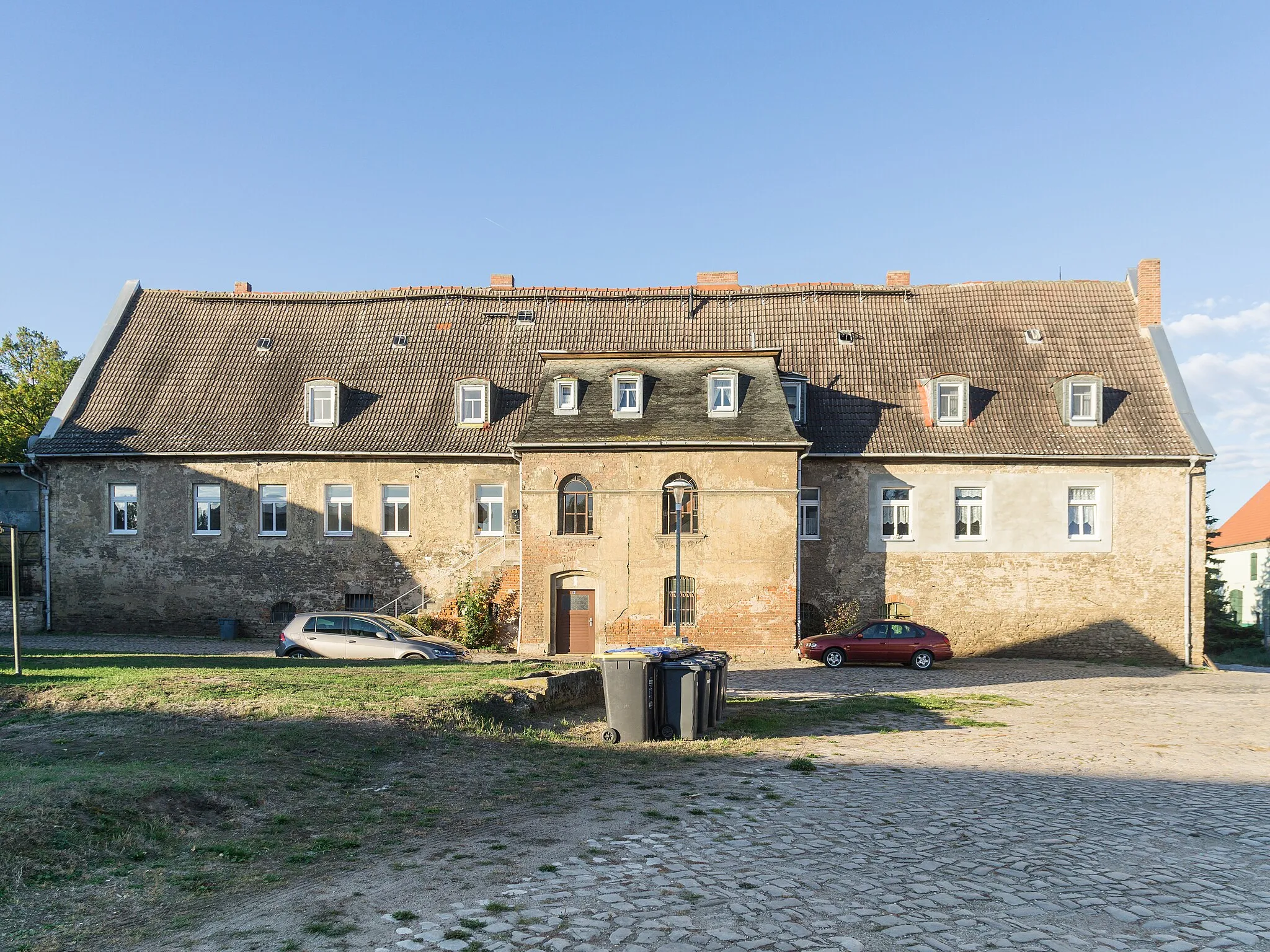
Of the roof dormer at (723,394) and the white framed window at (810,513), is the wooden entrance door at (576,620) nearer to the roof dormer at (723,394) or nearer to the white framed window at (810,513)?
the roof dormer at (723,394)

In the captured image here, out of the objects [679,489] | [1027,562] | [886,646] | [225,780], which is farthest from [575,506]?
[225,780]

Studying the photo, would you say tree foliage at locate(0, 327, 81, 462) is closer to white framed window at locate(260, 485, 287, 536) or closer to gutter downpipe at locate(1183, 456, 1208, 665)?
white framed window at locate(260, 485, 287, 536)

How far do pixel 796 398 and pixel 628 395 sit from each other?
5.61 meters

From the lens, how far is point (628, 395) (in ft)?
92.4

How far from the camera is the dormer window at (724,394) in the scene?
27.7m

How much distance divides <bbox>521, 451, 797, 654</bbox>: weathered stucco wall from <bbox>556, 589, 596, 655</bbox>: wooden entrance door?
237 mm

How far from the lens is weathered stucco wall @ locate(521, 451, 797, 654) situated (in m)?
Result: 26.9

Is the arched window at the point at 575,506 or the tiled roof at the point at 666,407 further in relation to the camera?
the arched window at the point at 575,506

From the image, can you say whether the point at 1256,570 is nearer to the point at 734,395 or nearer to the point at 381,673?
the point at 734,395

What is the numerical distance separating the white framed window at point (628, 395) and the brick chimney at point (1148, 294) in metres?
16.8

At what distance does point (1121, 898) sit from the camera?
23.6ft

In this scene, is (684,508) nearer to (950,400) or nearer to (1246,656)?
(950,400)

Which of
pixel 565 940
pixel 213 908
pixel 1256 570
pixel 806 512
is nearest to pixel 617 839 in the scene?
pixel 565 940

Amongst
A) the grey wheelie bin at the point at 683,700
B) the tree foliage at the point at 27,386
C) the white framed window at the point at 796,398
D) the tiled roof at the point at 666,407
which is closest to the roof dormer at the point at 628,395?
the tiled roof at the point at 666,407
